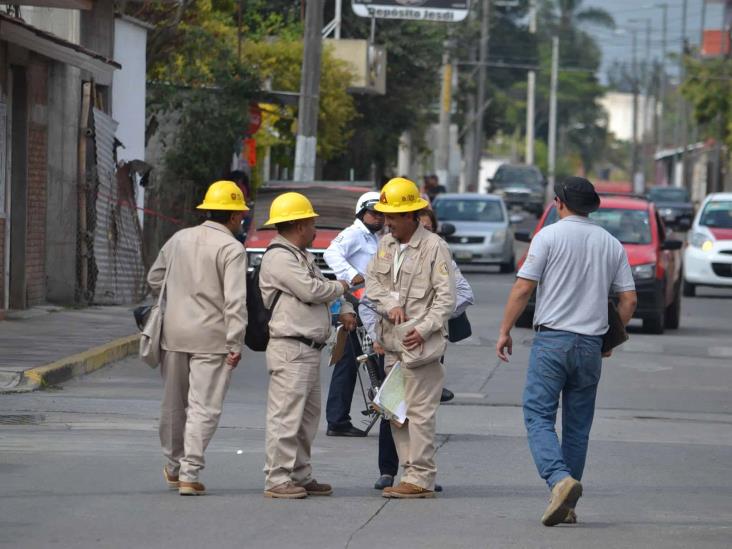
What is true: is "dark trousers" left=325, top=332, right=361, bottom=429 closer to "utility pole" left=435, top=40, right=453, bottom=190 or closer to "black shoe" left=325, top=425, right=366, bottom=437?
"black shoe" left=325, top=425, right=366, bottom=437

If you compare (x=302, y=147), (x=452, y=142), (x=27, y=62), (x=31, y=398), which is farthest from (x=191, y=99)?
(x=452, y=142)

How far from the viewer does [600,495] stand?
9414 mm

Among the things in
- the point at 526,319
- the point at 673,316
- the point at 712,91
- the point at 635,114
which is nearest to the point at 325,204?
the point at 526,319

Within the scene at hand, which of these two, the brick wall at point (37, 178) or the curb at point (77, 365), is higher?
the brick wall at point (37, 178)

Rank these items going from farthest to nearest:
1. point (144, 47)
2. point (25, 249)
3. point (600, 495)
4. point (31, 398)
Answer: point (144, 47), point (25, 249), point (31, 398), point (600, 495)

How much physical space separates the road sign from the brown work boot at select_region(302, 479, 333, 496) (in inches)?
947

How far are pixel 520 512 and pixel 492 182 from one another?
57.3 m

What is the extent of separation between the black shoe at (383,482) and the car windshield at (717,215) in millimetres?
19952

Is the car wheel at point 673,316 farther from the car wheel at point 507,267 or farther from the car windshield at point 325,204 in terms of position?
the car wheel at point 507,267

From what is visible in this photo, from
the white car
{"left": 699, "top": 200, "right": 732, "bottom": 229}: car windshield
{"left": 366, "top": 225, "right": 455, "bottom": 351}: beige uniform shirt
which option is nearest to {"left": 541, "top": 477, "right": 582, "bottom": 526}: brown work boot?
{"left": 366, "top": 225, "right": 455, "bottom": 351}: beige uniform shirt

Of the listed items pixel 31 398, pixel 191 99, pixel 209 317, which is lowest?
pixel 31 398

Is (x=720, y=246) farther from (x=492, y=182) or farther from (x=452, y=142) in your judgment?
(x=452, y=142)

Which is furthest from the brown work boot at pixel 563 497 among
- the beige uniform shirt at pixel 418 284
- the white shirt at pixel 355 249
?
the white shirt at pixel 355 249

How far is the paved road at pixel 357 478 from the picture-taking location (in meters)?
7.96
